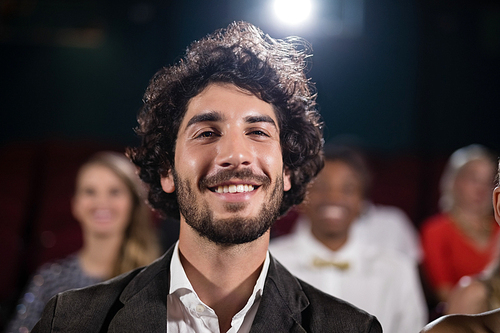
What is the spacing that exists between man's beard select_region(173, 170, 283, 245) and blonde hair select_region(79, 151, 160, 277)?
0.97m

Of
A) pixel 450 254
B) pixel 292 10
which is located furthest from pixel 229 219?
pixel 450 254

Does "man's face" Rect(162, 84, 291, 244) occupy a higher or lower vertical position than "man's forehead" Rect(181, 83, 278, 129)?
lower

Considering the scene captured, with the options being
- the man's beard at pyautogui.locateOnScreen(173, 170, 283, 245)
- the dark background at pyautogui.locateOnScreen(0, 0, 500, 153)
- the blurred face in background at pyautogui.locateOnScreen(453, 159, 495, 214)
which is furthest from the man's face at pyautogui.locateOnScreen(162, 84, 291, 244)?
the blurred face in background at pyautogui.locateOnScreen(453, 159, 495, 214)

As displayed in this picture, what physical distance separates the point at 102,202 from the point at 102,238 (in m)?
0.16

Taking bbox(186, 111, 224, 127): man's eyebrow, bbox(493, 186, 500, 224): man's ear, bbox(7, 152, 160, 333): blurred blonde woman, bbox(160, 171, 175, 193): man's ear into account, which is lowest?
bbox(7, 152, 160, 333): blurred blonde woman

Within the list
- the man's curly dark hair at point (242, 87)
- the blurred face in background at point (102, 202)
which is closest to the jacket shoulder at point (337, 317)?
the man's curly dark hair at point (242, 87)

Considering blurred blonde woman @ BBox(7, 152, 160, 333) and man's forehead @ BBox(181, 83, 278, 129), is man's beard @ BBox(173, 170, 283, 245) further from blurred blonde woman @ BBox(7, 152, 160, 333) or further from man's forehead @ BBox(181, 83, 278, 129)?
blurred blonde woman @ BBox(7, 152, 160, 333)

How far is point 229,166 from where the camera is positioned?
1.03 m

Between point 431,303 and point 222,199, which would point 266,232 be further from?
point 431,303

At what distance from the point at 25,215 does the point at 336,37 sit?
2.47 m

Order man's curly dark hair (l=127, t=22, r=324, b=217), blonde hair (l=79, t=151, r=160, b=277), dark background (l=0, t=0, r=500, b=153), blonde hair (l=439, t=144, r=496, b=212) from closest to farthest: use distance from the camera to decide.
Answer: man's curly dark hair (l=127, t=22, r=324, b=217)
blonde hair (l=79, t=151, r=160, b=277)
blonde hair (l=439, t=144, r=496, b=212)
dark background (l=0, t=0, r=500, b=153)

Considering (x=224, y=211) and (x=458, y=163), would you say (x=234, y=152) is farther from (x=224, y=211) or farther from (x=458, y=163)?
(x=458, y=163)

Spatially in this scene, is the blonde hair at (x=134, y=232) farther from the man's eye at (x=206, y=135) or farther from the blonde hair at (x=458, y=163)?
Result: the blonde hair at (x=458, y=163)

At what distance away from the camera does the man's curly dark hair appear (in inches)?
44.8
